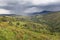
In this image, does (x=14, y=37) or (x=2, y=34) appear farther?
(x=14, y=37)

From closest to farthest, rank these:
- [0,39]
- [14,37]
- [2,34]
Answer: [0,39] < [2,34] < [14,37]

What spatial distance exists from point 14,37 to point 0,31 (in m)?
18.9

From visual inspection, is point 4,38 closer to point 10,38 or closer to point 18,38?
point 10,38

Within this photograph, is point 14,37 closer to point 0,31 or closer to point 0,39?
point 0,31

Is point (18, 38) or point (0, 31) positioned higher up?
point (0, 31)

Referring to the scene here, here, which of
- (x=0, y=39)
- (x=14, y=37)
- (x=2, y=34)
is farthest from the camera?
(x=14, y=37)

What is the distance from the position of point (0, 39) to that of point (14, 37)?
101 ft

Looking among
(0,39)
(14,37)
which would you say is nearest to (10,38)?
(14,37)

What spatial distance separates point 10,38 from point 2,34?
33.8 feet

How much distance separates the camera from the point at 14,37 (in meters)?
191

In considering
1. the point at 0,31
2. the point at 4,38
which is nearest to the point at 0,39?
the point at 4,38

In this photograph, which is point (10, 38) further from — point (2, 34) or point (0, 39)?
point (0, 39)

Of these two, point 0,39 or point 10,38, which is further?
point 10,38

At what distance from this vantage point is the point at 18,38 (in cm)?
19900
